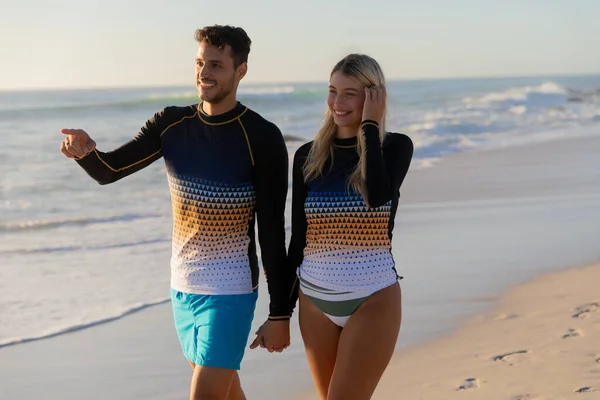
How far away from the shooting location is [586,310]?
6664 mm

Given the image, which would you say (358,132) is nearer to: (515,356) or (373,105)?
(373,105)

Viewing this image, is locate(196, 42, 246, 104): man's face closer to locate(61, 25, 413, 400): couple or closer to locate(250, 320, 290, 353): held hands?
locate(61, 25, 413, 400): couple

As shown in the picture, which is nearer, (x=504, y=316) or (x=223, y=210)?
(x=223, y=210)

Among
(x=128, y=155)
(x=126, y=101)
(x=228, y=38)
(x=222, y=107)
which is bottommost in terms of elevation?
(x=126, y=101)

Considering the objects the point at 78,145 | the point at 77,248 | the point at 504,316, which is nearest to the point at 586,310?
the point at 504,316

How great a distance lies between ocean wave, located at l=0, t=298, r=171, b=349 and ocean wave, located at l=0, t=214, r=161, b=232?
14.6 feet

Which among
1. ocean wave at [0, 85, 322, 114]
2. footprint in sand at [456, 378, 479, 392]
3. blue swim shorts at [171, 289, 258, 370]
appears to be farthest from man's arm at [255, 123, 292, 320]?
ocean wave at [0, 85, 322, 114]

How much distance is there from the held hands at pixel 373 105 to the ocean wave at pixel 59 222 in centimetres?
805

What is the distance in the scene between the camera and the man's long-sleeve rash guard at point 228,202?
3.87 metres

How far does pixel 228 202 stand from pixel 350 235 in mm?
527

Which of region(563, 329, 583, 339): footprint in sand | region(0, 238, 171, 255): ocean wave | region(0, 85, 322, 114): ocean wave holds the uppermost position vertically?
region(0, 85, 322, 114): ocean wave

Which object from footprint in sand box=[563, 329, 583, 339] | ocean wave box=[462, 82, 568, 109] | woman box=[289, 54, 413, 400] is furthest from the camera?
ocean wave box=[462, 82, 568, 109]

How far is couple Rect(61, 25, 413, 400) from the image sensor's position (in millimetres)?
3682

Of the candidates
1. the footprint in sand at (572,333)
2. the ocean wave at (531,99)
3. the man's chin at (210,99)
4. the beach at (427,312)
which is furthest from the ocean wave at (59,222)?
the ocean wave at (531,99)
